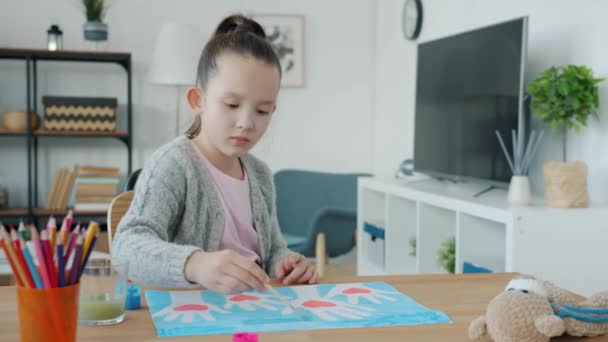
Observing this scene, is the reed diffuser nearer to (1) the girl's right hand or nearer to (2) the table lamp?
(1) the girl's right hand

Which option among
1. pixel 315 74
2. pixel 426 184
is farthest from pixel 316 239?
pixel 315 74

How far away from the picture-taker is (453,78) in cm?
320

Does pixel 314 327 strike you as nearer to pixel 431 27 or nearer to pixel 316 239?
pixel 316 239

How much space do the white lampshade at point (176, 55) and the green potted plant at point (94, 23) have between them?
1.15 ft

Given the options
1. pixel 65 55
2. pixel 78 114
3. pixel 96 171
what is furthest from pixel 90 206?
pixel 65 55

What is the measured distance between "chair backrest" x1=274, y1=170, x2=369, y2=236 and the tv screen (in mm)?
838

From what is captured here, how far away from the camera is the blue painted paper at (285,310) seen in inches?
38.4

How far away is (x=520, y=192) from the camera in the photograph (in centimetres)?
246

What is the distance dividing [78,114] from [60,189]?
44 centimetres

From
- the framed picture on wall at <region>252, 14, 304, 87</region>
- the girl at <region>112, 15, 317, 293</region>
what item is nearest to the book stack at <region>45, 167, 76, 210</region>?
the framed picture on wall at <region>252, 14, 304, 87</region>

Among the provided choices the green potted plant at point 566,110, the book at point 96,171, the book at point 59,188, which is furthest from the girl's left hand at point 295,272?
the book at point 59,188

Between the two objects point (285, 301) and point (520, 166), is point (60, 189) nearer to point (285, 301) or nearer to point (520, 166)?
point (520, 166)

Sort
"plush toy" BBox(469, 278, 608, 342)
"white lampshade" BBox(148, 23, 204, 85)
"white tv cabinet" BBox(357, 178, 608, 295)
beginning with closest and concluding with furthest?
"plush toy" BBox(469, 278, 608, 342) < "white tv cabinet" BBox(357, 178, 608, 295) < "white lampshade" BBox(148, 23, 204, 85)

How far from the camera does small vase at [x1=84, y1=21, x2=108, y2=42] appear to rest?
13.6 feet
